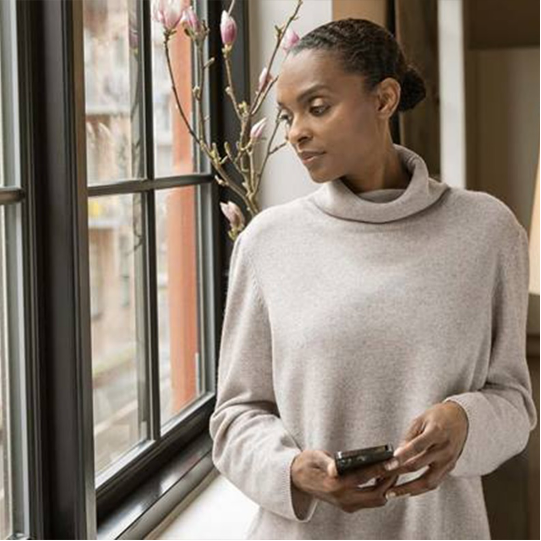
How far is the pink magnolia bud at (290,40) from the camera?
546 mm

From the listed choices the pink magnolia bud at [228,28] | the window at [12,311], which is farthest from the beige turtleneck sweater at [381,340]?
the window at [12,311]

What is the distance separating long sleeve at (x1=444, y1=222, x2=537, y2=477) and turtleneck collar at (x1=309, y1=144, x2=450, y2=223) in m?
0.05

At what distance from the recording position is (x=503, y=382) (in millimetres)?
538

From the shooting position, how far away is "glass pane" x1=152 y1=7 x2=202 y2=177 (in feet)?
2.00

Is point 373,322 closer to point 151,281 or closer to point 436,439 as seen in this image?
point 436,439

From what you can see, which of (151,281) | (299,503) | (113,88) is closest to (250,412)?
(299,503)

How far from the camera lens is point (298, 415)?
54 cm

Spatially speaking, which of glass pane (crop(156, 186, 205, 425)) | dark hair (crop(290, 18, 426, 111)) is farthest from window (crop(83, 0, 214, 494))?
dark hair (crop(290, 18, 426, 111))

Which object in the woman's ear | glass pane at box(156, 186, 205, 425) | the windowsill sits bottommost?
the windowsill

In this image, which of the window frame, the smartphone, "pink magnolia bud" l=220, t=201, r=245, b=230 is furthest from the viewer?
the window frame

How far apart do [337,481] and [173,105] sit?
24cm

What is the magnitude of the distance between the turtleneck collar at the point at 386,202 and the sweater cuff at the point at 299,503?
4.7 inches

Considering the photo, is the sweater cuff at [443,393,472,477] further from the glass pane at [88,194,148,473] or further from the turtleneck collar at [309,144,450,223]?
the glass pane at [88,194,148,473]

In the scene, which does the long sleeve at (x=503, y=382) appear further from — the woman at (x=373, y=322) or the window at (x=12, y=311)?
the window at (x=12, y=311)
